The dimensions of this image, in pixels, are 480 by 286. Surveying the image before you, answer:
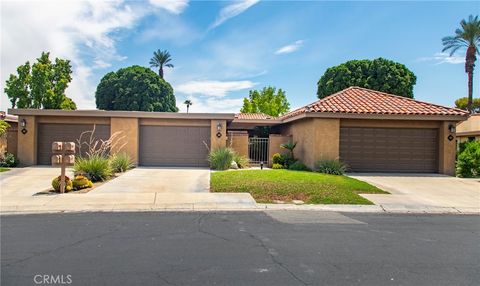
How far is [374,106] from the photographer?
58.1 ft

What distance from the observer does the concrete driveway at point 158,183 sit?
11828 mm

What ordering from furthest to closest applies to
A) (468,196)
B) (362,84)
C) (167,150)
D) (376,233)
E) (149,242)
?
(362,84)
(167,150)
(468,196)
(376,233)
(149,242)

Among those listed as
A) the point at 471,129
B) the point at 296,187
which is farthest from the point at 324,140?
the point at 471,129

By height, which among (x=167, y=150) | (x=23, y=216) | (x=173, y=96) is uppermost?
(x=173, y=96)

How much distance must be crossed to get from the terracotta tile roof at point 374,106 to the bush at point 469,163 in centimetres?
194

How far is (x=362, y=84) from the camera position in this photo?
3575cm

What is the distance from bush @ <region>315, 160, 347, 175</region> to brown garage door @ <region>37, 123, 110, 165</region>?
11.2 meters

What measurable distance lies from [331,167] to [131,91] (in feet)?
101

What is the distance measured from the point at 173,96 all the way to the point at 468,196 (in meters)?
39.4

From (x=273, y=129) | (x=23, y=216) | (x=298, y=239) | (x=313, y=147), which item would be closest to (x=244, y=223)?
(x=298, y=239)

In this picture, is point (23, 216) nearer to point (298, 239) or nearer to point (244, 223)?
point (244, 223)

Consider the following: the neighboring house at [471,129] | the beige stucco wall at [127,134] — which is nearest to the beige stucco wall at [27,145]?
the beige stucco wall at [127,134]

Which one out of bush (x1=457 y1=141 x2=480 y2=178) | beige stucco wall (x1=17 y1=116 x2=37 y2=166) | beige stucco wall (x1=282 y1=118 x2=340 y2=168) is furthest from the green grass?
beige stucco wall (x1=17 y1=116 x2=37 y2=166)

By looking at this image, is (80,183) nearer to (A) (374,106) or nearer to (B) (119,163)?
(B) (119,163)
